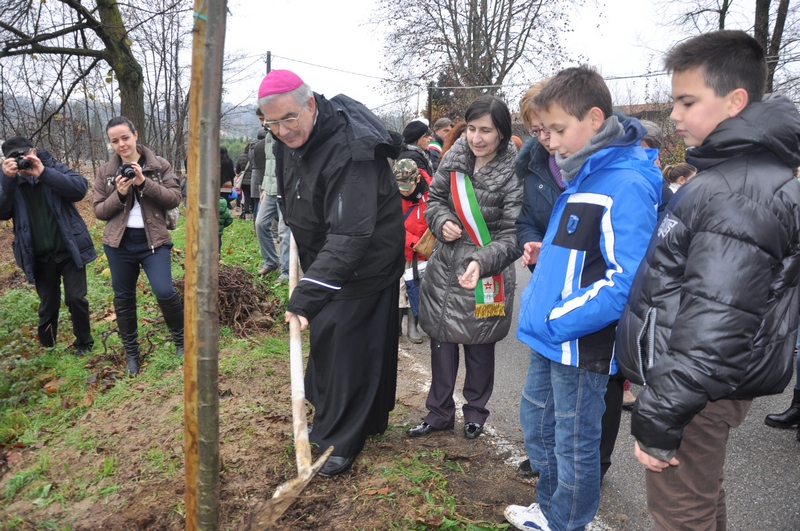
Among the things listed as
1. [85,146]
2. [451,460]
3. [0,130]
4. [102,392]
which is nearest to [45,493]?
[102,392]

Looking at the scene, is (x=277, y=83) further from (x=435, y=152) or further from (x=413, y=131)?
(x=435, y=152)

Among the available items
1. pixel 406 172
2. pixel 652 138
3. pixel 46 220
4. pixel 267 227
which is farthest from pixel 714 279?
pixel 267 227

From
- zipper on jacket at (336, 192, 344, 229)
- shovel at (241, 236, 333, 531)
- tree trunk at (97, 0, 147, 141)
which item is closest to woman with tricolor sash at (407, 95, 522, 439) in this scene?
zipper on jacket at (336, 192, 344, 229)

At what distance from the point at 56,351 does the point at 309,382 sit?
3.37m

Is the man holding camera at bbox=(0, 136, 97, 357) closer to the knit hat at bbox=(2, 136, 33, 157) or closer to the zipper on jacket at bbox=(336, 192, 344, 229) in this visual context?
the knit hat at bbox=(2, 136, 33, 157)

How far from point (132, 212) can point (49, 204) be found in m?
0.96

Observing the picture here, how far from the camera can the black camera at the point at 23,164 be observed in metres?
4.61

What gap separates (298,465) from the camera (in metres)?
2.27

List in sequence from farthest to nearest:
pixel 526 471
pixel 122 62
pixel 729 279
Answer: pixel 122 62
pixel 526 471
pixel 729 279

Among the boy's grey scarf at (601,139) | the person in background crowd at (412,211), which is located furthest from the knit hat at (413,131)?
the boy's grey scarf at (601,139)

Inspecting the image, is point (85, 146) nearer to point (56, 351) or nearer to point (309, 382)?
point (56, 351)

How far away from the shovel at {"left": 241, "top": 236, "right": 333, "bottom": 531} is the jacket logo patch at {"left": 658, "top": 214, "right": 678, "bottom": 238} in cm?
141

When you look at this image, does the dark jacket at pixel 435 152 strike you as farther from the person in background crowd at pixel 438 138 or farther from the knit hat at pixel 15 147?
the knit hat at pixel 15 147

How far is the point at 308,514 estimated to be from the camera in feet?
9.02
